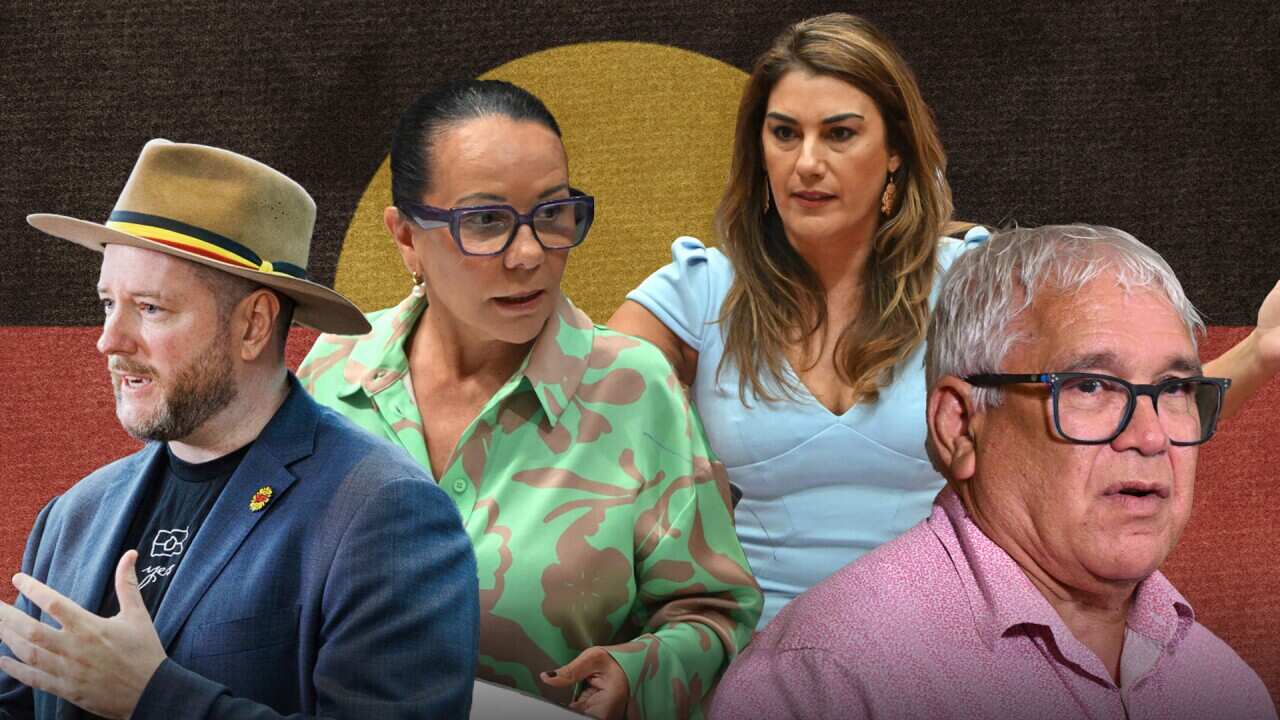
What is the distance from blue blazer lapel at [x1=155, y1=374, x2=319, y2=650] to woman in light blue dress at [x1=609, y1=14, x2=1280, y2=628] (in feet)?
2.45

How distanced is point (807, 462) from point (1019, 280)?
0.67 meters

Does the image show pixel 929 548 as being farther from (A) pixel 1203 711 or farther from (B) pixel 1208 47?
(B) pixel 1208 47

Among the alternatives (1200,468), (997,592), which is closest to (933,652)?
(997,592)

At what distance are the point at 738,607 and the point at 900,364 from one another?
445 millimetres

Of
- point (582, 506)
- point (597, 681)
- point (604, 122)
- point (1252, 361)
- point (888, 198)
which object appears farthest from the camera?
point (604, 122)

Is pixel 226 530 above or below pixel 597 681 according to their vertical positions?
above

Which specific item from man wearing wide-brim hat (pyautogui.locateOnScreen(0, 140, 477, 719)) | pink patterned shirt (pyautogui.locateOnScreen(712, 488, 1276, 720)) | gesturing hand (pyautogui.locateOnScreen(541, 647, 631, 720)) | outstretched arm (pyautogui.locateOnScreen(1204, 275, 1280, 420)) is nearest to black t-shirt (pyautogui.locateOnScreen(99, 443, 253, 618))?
man wearing wide-brim hat (pyautogui.locateOnScreen(0, 140, 477, 719))

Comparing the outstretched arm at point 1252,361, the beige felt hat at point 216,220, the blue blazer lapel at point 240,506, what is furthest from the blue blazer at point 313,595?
the outstretched arm at point 1252,361

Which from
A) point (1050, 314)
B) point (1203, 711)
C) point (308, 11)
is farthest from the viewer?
point (308, 11)

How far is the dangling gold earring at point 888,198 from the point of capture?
6.53 feet

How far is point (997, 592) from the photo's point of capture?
1.31 m

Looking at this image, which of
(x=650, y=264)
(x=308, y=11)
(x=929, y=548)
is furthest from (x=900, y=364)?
(x=308, y=11)

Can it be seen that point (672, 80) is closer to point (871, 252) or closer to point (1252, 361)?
point (871, 252)

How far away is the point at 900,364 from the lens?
1919 mm
